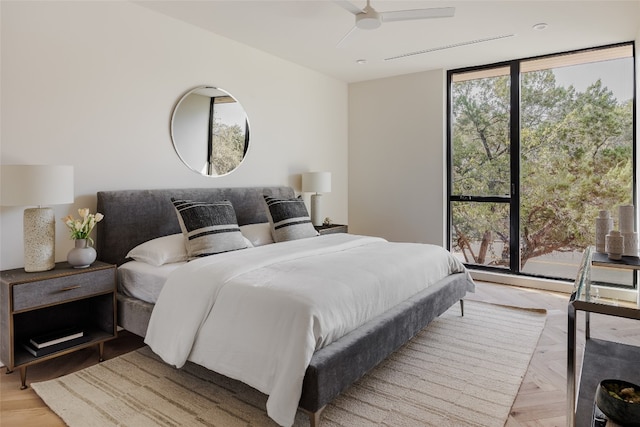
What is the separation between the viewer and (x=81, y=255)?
8.36ft

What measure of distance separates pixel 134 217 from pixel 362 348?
2079 millimetres

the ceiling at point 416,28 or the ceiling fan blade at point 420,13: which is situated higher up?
the ceiling at point 416,28

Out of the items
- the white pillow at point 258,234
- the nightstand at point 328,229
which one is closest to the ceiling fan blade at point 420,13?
the white pillow at point 258,234

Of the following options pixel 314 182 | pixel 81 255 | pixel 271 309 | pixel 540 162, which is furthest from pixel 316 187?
pixel 271 309

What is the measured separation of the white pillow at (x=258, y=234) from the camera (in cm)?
355

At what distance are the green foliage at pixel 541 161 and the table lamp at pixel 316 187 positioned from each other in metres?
1.73

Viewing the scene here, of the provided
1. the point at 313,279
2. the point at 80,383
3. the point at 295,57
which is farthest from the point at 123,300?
the point at 295,57

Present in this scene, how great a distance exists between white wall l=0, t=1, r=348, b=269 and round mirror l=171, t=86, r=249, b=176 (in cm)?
8

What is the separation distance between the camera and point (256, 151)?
434cm

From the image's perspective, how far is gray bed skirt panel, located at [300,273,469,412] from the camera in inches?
69.5

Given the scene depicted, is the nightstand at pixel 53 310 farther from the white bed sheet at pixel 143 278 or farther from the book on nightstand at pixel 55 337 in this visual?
the white bed sheet at pixel 143 278

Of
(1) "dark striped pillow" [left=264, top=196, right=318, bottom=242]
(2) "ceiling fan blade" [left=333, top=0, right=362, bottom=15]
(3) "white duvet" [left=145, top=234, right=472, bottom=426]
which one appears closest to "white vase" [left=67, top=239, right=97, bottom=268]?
(3) "white duvet" [left=145, top=234, right=472, bottom=426]

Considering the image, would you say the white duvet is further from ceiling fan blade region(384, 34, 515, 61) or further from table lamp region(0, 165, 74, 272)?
ceiling fan blade region(384, 34, 515, 61)

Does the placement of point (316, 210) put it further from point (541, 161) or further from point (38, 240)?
point (38, 240)
